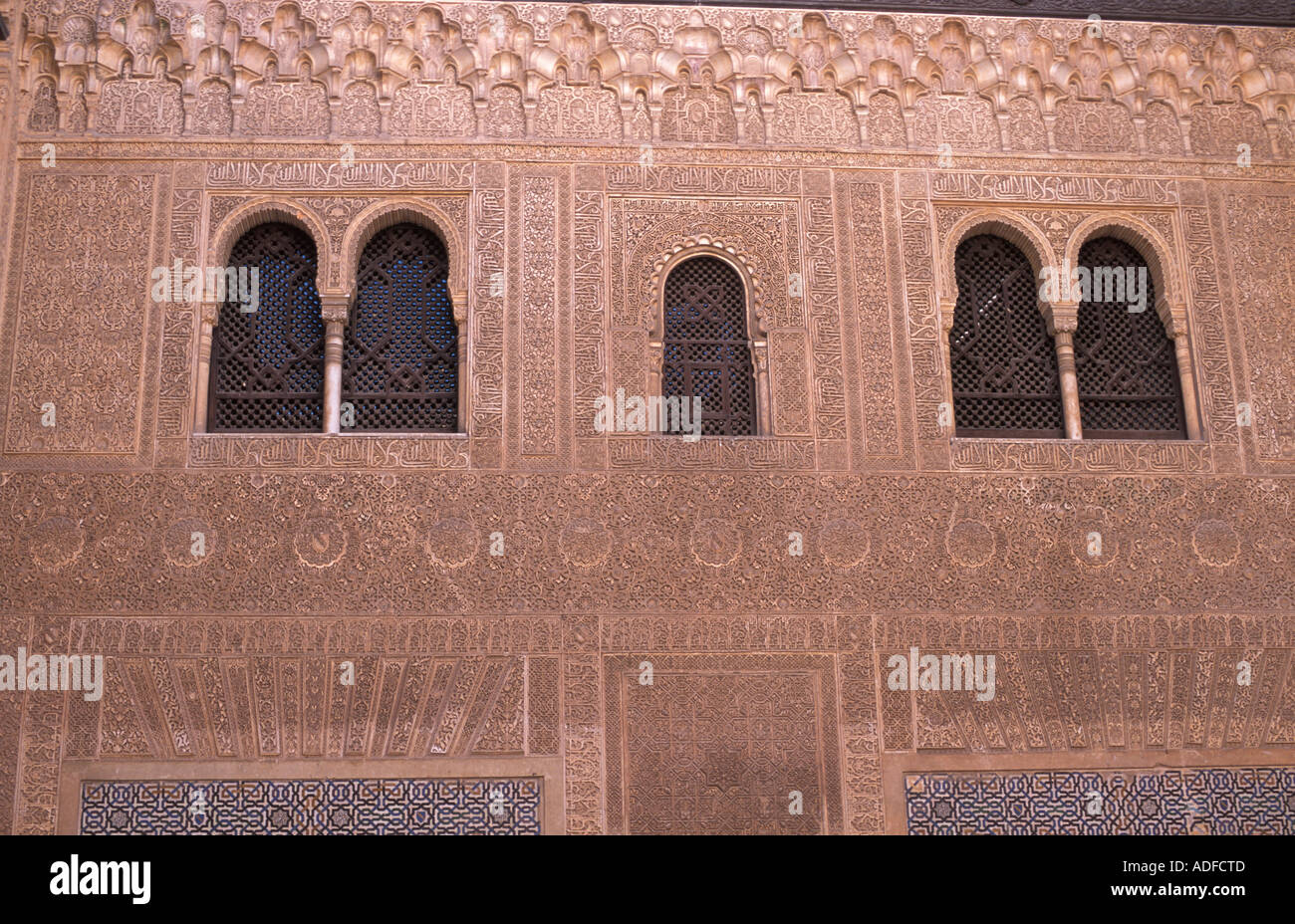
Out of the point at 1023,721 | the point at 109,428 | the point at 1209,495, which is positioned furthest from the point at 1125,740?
the point at 109,428

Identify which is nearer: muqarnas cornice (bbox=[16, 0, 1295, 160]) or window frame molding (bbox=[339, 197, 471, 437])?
window frame molding (bbox=[339, 197, 471, 437])

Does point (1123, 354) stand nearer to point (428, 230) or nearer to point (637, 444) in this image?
point (637, 444)

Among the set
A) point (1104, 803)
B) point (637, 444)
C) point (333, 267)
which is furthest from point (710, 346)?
point (1104, 803)

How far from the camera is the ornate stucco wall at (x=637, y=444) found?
534 cm

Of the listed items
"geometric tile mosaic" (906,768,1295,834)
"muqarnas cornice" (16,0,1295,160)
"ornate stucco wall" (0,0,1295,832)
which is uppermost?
"muqarnas cornice" (16,0,1295,160)

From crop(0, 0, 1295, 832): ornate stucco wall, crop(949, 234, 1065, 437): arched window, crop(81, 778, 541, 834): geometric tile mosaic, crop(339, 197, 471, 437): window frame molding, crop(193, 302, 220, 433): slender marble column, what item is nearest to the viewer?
crop(81, 778, 541, 834): geometric tile mosaic

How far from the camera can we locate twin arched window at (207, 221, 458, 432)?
580 centimetres

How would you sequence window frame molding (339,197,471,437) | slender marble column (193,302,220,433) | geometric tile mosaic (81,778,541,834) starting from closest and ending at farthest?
geometric tile mosaic (81,778,541,834) < slender marble column (193,302,220,433) < window frame molding (339,197,471,437)

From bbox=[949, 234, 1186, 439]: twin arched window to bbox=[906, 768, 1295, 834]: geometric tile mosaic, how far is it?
1.54m

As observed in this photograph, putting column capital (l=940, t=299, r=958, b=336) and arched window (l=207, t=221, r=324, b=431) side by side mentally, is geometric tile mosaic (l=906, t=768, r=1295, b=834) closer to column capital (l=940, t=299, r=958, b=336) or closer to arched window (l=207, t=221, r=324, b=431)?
column capital (l=940, t=299, r=958, b=336)

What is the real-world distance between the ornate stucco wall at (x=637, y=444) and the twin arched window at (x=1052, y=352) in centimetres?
13

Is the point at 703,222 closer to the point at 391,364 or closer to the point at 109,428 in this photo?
the point at 391,364

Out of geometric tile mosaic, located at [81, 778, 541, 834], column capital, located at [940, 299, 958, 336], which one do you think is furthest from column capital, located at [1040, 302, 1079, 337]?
geometric tile mosaic, located at [81, 778, 541, 834]

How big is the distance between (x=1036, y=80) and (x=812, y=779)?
355 centimetres
